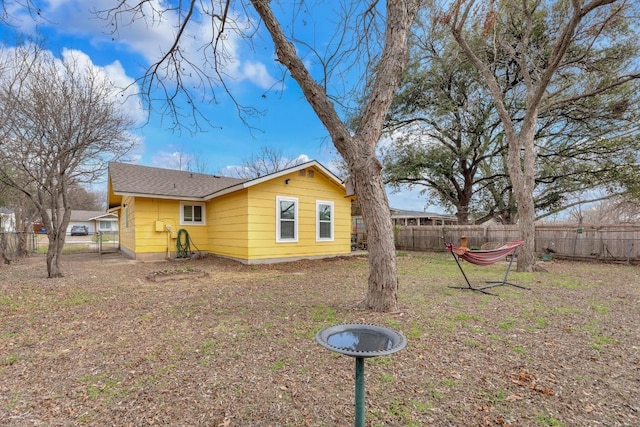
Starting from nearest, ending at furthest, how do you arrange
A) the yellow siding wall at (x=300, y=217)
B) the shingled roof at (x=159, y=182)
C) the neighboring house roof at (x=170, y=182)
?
1. the yellow siding wall at (x=300, y=217)
2. the neighboring house roof at (x=170, y=182)
3. the shingled roof at (x=159, y=182)

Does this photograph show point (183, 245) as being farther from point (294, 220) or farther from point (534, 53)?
point (534, 53)

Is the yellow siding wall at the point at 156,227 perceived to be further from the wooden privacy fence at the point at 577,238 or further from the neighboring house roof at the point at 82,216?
the neighboring house roof at the point at 82,216

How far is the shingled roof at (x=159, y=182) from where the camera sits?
10.3m

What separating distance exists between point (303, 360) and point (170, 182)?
1092cm

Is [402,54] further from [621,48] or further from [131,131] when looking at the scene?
[621,48]

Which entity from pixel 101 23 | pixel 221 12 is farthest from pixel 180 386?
pixel 221 12

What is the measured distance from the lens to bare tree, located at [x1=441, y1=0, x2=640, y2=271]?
277 inches

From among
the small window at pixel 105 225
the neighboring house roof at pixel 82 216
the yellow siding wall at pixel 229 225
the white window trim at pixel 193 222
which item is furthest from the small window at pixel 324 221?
the small window at pixel 105 225

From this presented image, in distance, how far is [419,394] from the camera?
7.61 ft

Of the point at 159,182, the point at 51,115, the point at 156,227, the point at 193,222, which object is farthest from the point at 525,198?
the point at 159,182

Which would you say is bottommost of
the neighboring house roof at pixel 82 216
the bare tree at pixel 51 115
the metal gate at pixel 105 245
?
the metal gate at pixel 105 245

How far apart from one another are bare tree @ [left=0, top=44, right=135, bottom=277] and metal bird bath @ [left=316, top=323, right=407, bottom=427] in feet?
24.2

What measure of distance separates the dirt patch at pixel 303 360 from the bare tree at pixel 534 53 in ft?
12.7

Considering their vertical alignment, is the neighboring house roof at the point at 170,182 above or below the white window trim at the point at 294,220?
above
